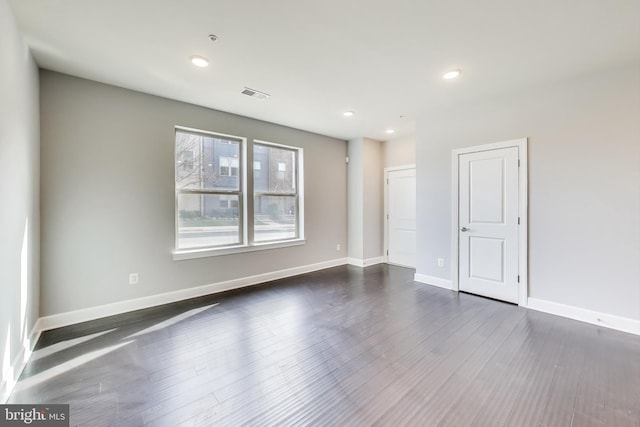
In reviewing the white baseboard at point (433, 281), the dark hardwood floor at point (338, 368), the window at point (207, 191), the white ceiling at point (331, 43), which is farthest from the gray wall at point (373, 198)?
the window at point (207, 191)

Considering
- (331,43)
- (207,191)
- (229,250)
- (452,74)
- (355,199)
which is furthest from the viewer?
(355,199)

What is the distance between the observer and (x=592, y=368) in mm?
2148

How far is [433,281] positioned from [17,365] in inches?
182

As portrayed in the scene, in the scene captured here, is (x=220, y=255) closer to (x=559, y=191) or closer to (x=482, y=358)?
(x=482, y=358)

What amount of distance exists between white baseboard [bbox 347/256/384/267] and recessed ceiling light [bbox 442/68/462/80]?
12.0 feet

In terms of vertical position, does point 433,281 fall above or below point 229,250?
below

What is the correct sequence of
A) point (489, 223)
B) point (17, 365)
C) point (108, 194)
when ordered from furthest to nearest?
point (489, 223)
point (108, 194)
point (17, 365)

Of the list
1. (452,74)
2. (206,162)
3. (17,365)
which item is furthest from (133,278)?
(452,74)

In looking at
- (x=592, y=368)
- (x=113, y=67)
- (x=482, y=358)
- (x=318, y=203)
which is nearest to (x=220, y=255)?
(x=318, y=203)

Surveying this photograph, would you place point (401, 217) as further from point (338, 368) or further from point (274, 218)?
point (338, 368)

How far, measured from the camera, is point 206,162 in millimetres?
4035

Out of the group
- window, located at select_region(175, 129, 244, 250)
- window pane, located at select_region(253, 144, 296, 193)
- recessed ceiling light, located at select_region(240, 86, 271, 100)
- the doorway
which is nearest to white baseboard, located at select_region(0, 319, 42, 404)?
window, located at select_region(175, 129, 244, 250)

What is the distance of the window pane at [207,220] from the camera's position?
12.5 feet

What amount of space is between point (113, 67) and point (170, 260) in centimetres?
225
